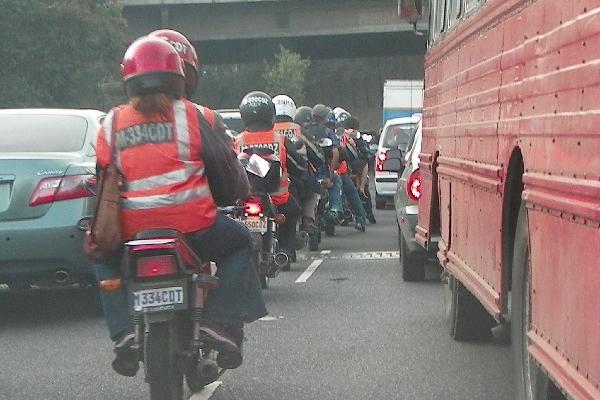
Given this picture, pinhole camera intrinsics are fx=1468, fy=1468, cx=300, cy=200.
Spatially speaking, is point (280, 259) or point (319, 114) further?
point (319, 114)

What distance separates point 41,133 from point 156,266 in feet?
16.0

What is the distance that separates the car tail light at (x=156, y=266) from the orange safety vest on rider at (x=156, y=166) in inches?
11.3

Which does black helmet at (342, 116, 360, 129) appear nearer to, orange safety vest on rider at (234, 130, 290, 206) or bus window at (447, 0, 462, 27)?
orange safety vest on rider at (234, 130, 290, 206)

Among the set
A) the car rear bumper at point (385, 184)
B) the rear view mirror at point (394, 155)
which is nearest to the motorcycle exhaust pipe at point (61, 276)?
the rear view mirror at point (394, 155)

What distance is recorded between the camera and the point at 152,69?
6621mm

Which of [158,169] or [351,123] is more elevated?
[158,169]

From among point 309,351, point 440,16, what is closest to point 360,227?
point 440,16

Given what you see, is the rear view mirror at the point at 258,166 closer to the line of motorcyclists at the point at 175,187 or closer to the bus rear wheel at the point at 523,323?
the line of motorcyclists at the point at 175,187

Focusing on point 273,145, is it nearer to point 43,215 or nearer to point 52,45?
point 43,215

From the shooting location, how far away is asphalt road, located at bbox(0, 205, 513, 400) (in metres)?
7.98

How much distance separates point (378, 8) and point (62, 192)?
53.0 m

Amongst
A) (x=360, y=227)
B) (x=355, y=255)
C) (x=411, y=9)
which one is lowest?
(x=360, y=227)

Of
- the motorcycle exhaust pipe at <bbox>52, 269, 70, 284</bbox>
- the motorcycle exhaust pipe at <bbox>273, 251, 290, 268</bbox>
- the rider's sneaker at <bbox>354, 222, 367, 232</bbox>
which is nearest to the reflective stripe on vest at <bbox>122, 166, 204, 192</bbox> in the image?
the motorcycle exhaust pipe at <bbox>52, 269, 70, 284</bbox>

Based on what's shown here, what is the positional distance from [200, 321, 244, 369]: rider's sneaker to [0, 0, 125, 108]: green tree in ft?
164
